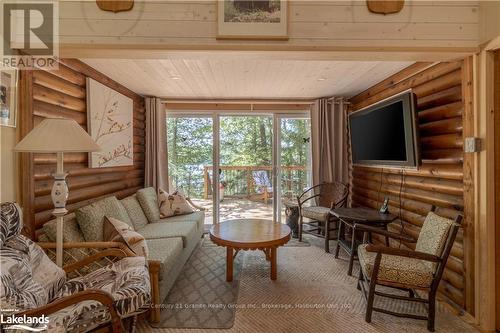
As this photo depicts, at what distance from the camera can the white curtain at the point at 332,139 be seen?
4.29 metres

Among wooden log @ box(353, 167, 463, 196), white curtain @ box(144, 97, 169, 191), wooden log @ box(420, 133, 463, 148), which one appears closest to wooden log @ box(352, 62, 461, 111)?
wooden log @ box(420, 133, 463, 148)

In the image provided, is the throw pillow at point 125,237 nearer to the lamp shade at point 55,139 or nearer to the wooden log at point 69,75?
the lamp shade at point 55,139

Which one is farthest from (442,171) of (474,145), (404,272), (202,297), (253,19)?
(202,297)

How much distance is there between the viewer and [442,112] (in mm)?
2377

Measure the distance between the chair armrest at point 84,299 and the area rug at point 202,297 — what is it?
69 cm

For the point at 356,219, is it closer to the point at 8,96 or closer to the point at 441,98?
the point at 441,98

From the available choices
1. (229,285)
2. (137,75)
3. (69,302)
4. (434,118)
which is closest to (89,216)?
(69,302)

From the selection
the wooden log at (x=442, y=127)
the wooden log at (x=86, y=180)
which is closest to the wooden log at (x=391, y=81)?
the wooden log at (x=442, y=127)

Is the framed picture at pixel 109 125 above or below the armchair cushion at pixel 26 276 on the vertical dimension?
above

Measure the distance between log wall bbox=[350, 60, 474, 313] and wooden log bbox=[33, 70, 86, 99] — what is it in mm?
3517

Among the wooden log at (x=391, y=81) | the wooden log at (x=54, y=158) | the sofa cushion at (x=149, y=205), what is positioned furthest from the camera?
the sofa cushion at (x=149, y=205)

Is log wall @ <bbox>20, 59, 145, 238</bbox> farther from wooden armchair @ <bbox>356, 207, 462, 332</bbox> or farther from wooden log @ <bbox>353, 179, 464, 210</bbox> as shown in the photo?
wooden log @ <bbox>353, 179, 464, 210</bbox>

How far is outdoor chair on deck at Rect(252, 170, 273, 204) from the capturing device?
15.2 ft

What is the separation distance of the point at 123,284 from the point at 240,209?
10.1 feet
